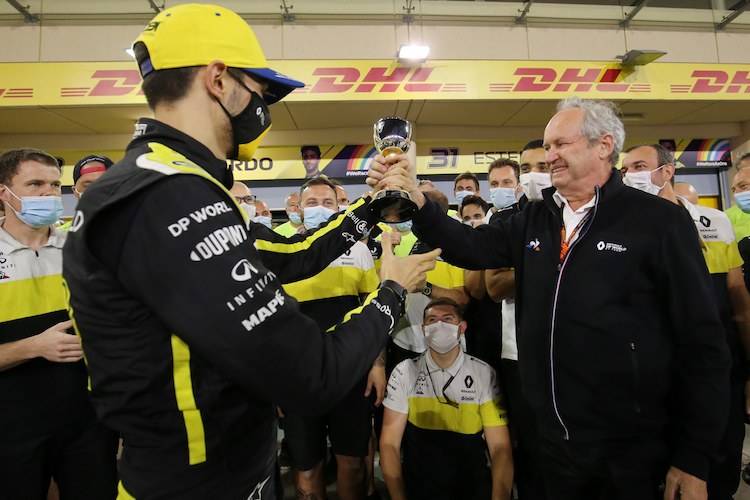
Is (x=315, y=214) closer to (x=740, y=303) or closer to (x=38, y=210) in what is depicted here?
(x=38, y=210)

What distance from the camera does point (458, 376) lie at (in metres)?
2.55

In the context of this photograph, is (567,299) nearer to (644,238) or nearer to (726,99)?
(644,238)

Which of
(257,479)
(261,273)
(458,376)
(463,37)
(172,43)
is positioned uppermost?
(463,37)

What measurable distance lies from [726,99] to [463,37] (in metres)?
4.36

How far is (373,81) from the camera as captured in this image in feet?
19.4

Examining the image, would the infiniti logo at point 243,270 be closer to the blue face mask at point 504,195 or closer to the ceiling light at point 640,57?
the blue face mask at point 504,195

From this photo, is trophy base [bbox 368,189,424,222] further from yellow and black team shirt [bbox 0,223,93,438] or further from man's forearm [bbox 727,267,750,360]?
man's forearm [bbox 727,267,750,360]

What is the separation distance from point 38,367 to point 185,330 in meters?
1.72

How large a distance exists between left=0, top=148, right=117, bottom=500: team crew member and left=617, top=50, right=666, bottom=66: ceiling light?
7.21 m

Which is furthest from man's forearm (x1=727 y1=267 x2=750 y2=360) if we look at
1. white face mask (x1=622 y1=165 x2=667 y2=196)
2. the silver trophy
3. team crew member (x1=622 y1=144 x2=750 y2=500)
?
the silver trophy

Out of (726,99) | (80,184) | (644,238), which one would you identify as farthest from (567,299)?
(726,99)

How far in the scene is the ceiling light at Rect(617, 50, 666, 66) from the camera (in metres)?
5.86

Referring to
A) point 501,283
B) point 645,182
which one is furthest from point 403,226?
point 645,182

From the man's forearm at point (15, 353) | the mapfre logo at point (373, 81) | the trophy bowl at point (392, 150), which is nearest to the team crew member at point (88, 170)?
the man's forearm at point (15, 353)
